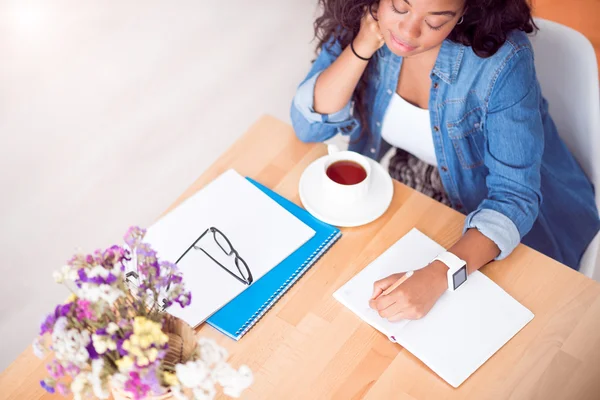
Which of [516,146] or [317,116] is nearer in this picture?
[516,146]

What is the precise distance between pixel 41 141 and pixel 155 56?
62cm

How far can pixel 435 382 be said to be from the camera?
1.08 meters

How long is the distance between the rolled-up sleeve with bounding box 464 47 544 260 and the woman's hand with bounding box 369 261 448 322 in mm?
155

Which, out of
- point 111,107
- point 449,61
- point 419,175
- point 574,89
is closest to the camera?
point 449,61

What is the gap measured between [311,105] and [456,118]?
33cm

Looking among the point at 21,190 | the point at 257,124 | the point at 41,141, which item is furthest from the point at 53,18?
the point at 257,124

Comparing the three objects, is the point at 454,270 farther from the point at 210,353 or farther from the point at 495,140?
the point at 210,353

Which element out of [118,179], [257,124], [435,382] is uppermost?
[257,124]

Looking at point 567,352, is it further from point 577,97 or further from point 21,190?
point 21,190

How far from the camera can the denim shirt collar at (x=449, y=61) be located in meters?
1.36

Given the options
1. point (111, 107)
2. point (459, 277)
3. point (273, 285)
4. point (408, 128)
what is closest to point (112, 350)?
point (273, 285)

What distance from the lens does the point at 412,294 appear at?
3.74ft

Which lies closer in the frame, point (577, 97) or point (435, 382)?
point (435, 382)

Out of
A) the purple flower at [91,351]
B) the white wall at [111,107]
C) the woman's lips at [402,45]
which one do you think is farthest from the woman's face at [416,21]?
the white wall at [111,107]
